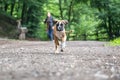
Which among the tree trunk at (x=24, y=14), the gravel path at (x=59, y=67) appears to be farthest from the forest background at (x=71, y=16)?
the gravel path at (x=59, y=67)

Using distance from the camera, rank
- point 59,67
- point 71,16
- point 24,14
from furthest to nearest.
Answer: point 71,16, point 24,14, point 59,67

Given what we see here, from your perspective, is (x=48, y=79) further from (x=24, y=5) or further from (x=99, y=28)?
(x=99, y=28)

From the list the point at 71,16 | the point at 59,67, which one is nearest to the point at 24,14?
the point at 71,16

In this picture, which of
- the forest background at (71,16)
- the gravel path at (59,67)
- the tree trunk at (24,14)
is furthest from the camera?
the tree trunk at (24,14)

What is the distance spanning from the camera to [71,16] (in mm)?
50344

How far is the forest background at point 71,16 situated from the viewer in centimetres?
4059

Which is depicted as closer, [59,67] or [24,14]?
[59,67]

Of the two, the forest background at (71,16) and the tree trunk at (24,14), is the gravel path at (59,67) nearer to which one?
the forest background at (71,16)

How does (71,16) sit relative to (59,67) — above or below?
below

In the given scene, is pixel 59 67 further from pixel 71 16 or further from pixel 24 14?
pixel 71 16

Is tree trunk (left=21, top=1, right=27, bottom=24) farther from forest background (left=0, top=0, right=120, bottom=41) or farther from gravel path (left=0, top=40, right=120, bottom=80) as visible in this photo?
gravel path (left=0, top=40, right=120, bottom=80)

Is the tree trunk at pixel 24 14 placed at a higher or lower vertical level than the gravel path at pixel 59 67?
lower

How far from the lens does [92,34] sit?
158 ft

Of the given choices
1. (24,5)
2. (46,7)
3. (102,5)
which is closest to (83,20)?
(46,7)
